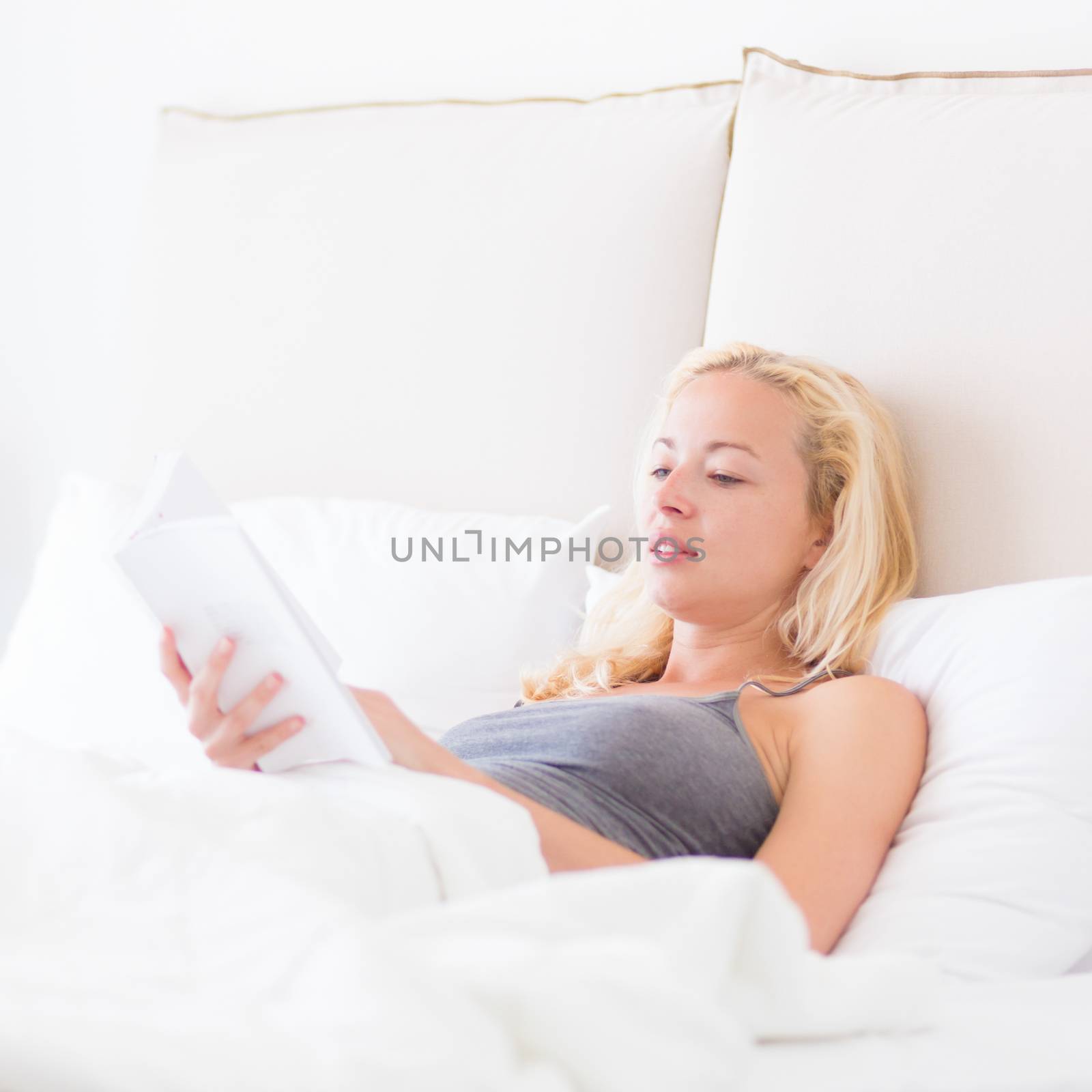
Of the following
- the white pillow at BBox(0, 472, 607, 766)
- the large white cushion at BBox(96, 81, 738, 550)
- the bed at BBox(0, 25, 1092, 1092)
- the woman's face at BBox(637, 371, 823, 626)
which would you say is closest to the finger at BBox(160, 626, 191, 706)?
the bed at BBox(0, 25, 1092, 1092)

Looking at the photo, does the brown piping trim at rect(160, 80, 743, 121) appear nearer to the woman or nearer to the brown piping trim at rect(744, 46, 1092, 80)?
the brown piping trim at rect(744, 46, 1092, 80)

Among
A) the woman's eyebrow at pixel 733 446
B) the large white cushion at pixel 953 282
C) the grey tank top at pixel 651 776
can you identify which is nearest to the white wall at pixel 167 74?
the large white cushion at pixel 953 282

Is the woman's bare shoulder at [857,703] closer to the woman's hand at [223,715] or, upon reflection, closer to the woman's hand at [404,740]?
the woman's hand at [404,740]

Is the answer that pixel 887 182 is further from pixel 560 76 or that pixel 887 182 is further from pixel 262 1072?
pixel 262 1072

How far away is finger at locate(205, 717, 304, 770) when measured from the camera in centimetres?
106

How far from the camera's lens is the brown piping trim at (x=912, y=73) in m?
1.55

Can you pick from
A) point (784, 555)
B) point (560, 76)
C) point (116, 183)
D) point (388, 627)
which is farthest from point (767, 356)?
point (116, 183)

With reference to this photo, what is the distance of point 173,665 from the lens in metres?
1.11

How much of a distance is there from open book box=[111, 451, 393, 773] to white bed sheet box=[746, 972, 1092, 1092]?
1.40 feet

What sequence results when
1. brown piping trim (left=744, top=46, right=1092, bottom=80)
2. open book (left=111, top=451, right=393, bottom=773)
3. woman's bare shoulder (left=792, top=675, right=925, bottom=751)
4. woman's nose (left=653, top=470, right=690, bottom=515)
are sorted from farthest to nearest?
brown piping trim (left=744, top=46, right=1092, bottom=80), woman's nose (left=653, top=470, right=690, bottom=515), woman's bare shoulder (left=792, top=675, right=925, bottom=751), open book (left=111, top=451, right=393, bottom=773)

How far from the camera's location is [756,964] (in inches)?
27.6

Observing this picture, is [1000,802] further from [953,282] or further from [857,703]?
[953,282]

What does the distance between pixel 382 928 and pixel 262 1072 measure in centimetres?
10

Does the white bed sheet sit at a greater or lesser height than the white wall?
lesser
